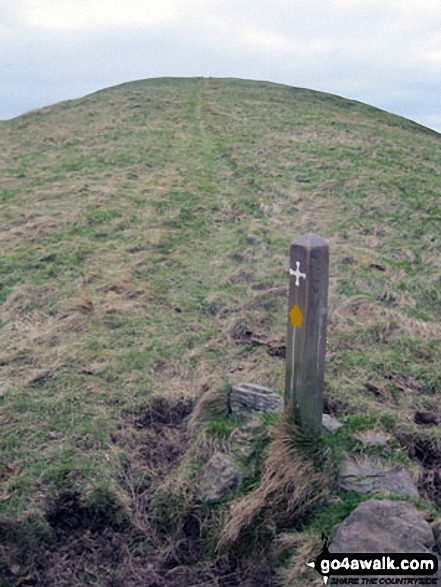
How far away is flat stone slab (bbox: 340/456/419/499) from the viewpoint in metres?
3.73

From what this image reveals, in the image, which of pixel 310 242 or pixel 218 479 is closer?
pixel 310 242

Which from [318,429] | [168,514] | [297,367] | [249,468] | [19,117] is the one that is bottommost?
[168,514]

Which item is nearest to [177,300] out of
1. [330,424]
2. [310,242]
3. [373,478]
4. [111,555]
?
[330,424]

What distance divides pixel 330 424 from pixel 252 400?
0.73m

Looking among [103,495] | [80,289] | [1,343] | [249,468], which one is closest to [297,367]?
[249,468]

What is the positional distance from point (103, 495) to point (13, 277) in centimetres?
550

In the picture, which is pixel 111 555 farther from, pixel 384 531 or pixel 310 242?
pixel 310 242

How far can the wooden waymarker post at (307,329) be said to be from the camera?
378cm

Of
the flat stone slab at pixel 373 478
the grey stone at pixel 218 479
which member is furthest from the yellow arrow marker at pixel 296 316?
the grey stone at pixel 218 479

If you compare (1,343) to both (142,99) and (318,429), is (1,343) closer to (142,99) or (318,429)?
(318,429)

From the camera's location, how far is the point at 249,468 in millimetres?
4059

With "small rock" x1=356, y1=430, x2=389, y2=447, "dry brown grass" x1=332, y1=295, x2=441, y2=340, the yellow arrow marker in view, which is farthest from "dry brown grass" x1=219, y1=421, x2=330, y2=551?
"dry brown grass" x1=332, y1=295, x2=441, y2=340

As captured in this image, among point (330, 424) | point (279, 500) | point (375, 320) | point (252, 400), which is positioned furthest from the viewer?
point (375, 320)

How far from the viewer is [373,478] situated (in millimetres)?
3801
